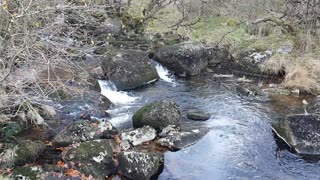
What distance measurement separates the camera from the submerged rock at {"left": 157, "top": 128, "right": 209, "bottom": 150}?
30.7ft

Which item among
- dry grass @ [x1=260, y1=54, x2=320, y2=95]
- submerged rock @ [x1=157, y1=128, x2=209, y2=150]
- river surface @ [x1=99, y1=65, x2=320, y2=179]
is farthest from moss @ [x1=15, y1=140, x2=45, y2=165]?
dry grass @ [x1=260, y1=54, x2=320, y2=95]

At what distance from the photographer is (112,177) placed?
8.06 meters

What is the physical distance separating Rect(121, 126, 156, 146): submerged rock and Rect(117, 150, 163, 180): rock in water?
3.32 feet

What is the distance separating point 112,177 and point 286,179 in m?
3.56

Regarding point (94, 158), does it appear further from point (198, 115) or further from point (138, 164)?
point (198, 115)

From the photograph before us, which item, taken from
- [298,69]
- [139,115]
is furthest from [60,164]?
[298,69]

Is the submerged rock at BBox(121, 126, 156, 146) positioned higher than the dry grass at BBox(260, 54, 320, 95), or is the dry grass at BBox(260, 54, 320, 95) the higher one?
the dry grass at BBox(260, 54, 320, 95)

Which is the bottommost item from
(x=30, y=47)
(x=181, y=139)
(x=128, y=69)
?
(x=181, y=139)

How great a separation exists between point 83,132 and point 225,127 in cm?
373

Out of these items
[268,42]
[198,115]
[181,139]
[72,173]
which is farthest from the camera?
[268,42]

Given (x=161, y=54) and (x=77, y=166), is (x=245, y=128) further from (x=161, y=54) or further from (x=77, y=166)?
(x=161, y=54)

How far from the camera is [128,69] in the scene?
44.8 ft

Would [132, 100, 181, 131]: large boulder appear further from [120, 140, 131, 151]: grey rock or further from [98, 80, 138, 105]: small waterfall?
[98, 80, 138, 105]: small waterfall

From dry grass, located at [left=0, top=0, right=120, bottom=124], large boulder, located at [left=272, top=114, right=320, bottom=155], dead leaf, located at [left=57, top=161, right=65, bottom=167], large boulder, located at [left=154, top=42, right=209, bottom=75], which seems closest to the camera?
dry grass, located at [left=0, top=0, right=120, bottom=124]
